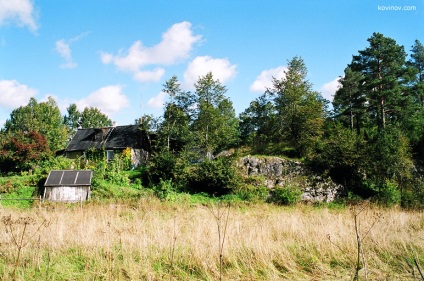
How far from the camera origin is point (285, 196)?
1944 cm

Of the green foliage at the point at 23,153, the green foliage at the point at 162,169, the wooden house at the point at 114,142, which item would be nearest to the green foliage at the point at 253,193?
the green foliage at the point at 162,169

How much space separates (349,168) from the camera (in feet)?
72.6

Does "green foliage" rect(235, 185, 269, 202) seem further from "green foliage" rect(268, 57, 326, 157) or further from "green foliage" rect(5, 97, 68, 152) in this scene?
"green foliage" rect(5, 97, 68, 152)

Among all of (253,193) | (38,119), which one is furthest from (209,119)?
(38,119)

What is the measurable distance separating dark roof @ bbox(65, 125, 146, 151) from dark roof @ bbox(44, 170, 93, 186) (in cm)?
1346

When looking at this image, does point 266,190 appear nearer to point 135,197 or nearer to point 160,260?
point 135,197

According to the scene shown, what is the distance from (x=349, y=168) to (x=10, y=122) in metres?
74.4

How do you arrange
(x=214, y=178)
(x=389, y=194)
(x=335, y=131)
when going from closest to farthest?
(x=389, y=194), (x=214, y=178), (x=335, y=131)

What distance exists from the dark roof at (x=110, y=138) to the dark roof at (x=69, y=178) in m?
13.5

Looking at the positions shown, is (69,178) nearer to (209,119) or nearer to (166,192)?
(166,192)

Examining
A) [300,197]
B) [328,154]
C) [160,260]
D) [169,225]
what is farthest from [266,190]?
[160,260]

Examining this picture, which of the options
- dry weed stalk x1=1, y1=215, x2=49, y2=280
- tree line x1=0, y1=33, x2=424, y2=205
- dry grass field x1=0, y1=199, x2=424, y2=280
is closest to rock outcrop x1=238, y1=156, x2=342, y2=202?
tree line x1=0, y1=33, x2=424, y2=205

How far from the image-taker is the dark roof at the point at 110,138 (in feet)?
118

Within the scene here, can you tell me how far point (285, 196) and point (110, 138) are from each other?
85.4 ft
